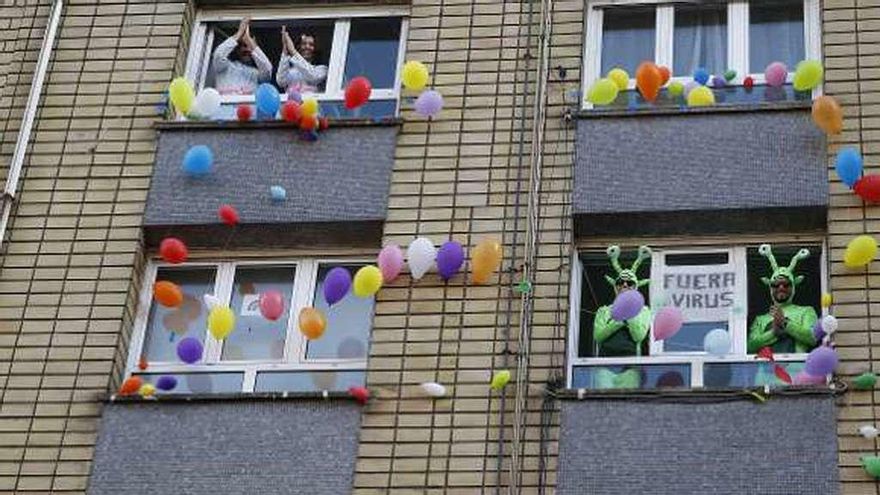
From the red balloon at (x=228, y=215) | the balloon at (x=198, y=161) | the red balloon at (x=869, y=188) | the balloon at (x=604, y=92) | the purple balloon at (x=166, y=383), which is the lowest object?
the purple balloon at (x=166, y=383)

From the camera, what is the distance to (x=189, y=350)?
16.7 m

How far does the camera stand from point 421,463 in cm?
1553

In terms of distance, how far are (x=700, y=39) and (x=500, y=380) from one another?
4.38 m

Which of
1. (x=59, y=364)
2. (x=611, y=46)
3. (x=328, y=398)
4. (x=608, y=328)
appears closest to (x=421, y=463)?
(x=328, y=398)

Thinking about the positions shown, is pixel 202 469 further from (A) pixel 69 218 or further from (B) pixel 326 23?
(B) pixel 326 23

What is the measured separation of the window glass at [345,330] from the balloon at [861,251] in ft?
13.1

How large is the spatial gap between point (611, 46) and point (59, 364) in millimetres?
5836

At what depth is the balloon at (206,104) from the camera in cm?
1780

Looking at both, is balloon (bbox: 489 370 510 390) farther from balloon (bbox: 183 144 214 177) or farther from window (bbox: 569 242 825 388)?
balloon (bbox: 183 144 214 177)

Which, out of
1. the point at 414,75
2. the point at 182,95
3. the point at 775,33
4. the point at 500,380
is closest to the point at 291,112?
the point at 182,95

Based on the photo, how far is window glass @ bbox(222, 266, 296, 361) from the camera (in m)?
17.0

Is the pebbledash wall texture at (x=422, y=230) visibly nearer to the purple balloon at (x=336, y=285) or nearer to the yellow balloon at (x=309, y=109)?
the purple balloon at (x=336, y=285)

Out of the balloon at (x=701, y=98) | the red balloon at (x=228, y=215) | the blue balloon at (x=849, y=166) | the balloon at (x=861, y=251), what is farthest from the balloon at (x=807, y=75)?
the red balloon at (x=228, y=215)

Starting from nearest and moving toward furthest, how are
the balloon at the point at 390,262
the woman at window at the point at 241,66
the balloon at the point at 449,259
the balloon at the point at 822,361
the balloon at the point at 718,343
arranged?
the balloon at the point at 822,361 → the balloon at the point at 718,343 → the balloon at the point at 449,259 → the balloon at the point at 390,262 → the woman at window at the point at 241,66
